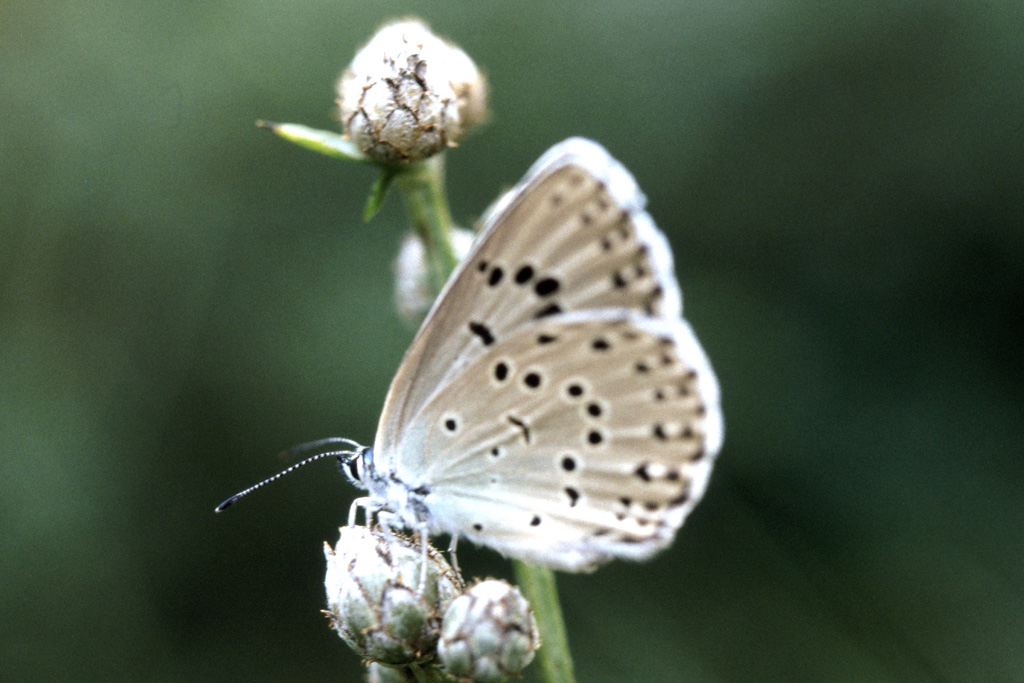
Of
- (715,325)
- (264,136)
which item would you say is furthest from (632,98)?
(264,136)

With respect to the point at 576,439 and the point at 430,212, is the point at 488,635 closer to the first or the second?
the point at 576,439

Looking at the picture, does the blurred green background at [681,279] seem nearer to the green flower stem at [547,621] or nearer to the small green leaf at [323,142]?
the green flower stem at [547,621]

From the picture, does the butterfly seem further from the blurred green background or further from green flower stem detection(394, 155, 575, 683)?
the blurred green background

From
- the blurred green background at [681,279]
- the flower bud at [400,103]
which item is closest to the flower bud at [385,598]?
the flower bud at [400,103]

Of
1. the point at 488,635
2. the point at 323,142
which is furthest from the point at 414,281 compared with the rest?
the point at 488,635

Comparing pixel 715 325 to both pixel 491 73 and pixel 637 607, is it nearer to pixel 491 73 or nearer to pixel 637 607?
pixel 637 607
